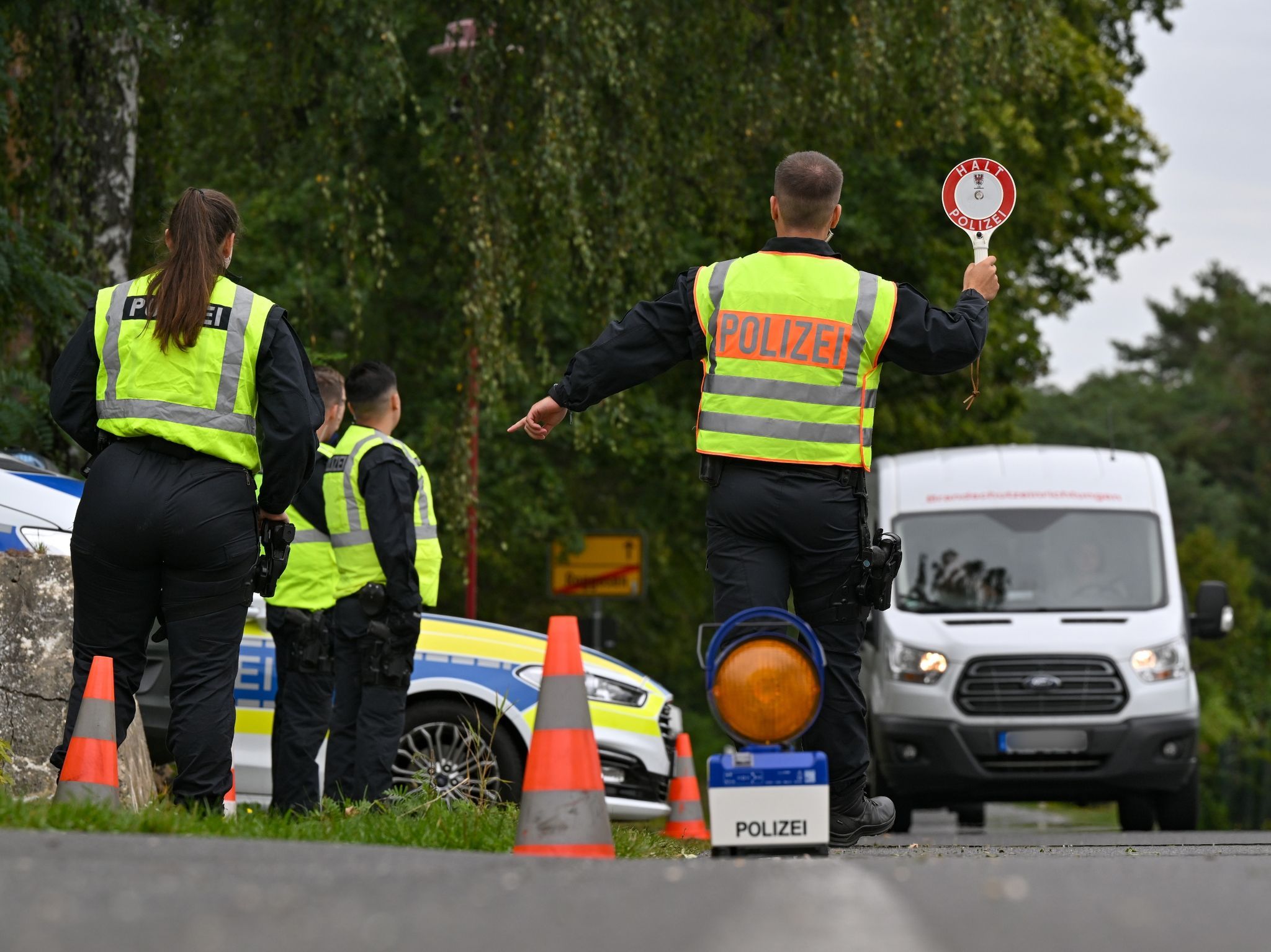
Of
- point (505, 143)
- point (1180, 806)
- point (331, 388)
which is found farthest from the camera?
point (1180, 806)

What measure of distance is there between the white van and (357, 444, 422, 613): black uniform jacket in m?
5.18

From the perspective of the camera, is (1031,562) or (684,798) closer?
(684,798)

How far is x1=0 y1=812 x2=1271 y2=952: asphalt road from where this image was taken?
343cm

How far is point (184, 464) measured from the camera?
5801 mm

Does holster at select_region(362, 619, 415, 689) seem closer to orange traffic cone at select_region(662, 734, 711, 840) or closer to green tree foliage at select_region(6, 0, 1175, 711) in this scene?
orange traffic cone at select_region(662, 734, 711, 840)

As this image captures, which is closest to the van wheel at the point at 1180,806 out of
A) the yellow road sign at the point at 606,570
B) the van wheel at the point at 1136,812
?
the van wheel at the point at 1136,812

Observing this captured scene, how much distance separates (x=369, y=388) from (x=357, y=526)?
614mm

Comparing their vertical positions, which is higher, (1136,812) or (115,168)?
(115,168)

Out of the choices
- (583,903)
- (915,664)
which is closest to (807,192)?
(583,903)

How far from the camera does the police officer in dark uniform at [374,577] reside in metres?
8.00

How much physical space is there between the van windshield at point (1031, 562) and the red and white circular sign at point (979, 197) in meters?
6.44

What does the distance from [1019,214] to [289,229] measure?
8701mm

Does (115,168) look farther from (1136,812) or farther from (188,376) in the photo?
(1136,812)

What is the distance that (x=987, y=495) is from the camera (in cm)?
1331
